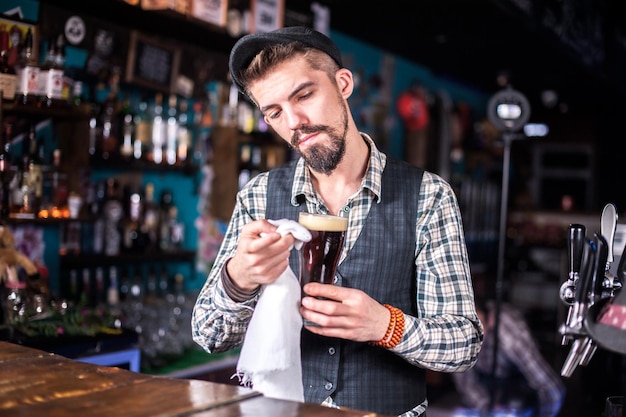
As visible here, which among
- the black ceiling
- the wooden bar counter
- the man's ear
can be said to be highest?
the black ceiling

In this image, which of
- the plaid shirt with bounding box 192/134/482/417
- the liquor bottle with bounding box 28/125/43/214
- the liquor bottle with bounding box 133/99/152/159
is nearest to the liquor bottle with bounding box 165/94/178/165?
the liquor bottle with bounding box 133/99/152/159

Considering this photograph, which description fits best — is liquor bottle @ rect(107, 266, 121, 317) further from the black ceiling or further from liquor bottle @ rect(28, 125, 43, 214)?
the black ceiling

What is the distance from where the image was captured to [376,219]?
191 centimetres

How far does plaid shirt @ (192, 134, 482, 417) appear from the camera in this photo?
1730 mm

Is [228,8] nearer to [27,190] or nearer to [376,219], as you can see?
[27,190]

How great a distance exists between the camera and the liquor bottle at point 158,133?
171 inches

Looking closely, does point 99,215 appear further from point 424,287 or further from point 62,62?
point 424,287

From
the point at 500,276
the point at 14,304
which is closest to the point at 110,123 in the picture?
the point at 14,304

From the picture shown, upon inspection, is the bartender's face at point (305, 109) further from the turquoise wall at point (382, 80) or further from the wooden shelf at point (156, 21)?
the turquoise wall at point (382, 80)

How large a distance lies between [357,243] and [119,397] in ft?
2.40

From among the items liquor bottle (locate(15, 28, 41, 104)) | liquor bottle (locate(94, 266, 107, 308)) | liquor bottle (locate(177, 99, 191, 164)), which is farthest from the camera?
liquor bottle (locate(177, 99, 191, 164))

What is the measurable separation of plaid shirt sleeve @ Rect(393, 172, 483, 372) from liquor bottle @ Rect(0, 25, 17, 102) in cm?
201

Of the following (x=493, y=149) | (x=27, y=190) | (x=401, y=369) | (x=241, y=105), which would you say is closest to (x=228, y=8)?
(x=241, y=105)

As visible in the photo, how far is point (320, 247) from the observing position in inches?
61.3
